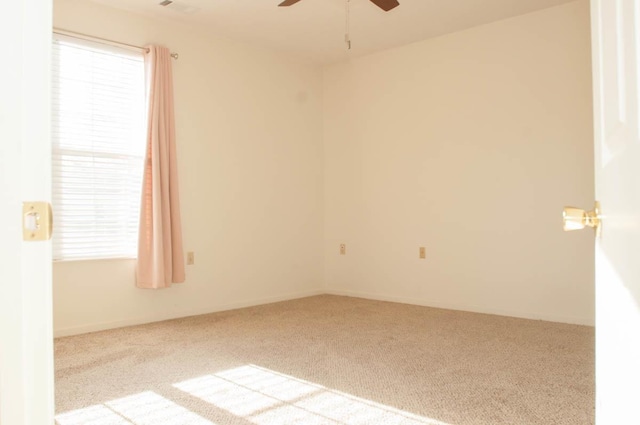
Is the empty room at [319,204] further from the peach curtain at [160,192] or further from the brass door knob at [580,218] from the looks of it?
the brass door knob at [580,218]

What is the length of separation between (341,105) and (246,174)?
53.5 inches

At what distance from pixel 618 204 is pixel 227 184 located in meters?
4.11

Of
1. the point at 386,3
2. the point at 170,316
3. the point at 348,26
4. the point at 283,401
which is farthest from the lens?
the point at 348,26

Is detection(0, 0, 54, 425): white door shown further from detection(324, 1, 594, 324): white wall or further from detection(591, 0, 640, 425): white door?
detection(324, 1, 594, 324): white wall

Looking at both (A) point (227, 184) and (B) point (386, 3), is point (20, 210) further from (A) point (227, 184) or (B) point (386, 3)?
(A) point (227, 184)

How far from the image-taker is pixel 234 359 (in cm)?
292

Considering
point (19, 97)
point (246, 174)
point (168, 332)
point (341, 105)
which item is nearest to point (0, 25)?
point (19, 97)

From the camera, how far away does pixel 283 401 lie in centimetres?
225

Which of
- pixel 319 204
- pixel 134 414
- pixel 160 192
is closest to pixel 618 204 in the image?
pixel 134 414

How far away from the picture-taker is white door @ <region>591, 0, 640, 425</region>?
1.84 feet

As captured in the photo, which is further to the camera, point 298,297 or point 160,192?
point 298,297

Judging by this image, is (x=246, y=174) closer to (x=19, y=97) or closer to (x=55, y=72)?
(x=55, y=72)

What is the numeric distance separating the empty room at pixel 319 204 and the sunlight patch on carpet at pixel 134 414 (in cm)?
3

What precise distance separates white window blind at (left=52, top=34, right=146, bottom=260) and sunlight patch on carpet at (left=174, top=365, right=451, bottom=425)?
167cm
